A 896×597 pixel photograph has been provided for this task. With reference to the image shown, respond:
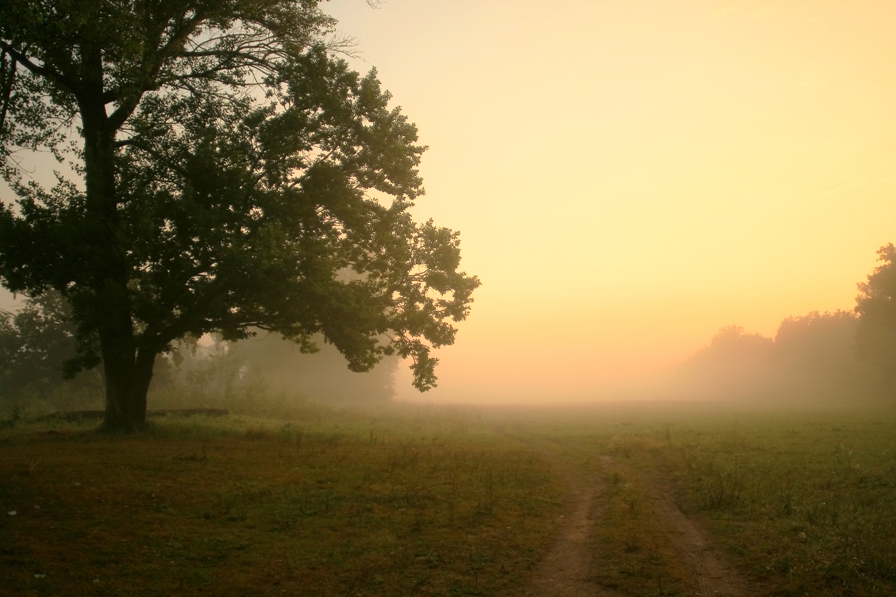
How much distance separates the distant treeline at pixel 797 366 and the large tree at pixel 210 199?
78896 millimetres

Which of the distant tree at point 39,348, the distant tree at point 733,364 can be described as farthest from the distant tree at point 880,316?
the distant tree at point 39,348

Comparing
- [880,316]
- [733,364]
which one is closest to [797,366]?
[733,364]

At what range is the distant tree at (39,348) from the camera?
51.1 m

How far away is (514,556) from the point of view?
10.5 m

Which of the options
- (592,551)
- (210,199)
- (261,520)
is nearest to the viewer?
(592,551)

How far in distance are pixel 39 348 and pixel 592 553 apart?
2233 inches

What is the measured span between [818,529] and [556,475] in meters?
7.97

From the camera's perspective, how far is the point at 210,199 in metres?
21.7

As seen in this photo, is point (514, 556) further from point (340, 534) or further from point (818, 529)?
point (818, 529)

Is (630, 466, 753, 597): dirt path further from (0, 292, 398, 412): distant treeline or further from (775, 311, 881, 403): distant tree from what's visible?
(775, 311, 881, 403): distant tree

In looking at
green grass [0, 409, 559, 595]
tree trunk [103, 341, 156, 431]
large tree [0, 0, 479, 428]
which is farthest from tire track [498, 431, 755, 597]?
tree trunk [103, 341, 156, 431]

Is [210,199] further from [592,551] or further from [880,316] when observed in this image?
[880,316]

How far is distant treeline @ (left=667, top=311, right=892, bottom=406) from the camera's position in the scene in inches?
3492

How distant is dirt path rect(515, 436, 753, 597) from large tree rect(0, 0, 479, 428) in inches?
451
